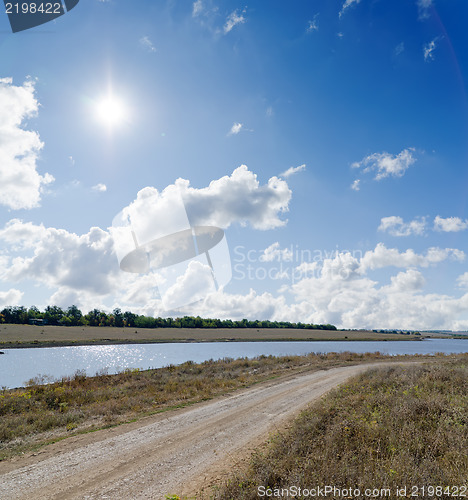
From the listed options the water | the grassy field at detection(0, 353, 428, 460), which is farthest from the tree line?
the grassy field at detection(0, 353, 428, 460)

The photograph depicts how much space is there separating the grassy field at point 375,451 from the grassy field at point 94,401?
339 inches

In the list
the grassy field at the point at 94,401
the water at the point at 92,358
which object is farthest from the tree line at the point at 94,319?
the grassy field at the point at 94,401

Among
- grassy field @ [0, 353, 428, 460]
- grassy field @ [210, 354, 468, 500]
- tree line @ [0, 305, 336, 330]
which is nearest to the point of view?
grassy field @ [210, 354, 468, 500]

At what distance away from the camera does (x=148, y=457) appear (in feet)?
31.2

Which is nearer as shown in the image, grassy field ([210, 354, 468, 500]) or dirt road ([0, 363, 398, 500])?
grassy field ([210, 354, 468, 500])

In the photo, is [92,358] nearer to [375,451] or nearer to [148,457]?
[148,457]

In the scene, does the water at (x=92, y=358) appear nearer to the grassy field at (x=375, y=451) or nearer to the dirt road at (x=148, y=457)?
the dirt road at (x=148, y=457)

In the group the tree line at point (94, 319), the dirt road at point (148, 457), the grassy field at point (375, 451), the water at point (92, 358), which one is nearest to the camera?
the grassy field at point (375, 451)

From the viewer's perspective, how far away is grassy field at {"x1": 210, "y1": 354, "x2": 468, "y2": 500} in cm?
598

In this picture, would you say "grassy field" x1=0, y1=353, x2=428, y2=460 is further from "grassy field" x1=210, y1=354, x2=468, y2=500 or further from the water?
the water

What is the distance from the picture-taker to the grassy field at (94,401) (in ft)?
41.2

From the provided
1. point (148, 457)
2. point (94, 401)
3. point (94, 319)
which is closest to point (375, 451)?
point (148, 457)

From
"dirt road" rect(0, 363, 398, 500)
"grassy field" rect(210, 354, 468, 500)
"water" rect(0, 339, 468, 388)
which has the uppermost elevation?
"grassy field" rect(210, 354, 468, 500)

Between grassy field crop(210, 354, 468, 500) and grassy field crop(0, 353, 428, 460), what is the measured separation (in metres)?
8.61
